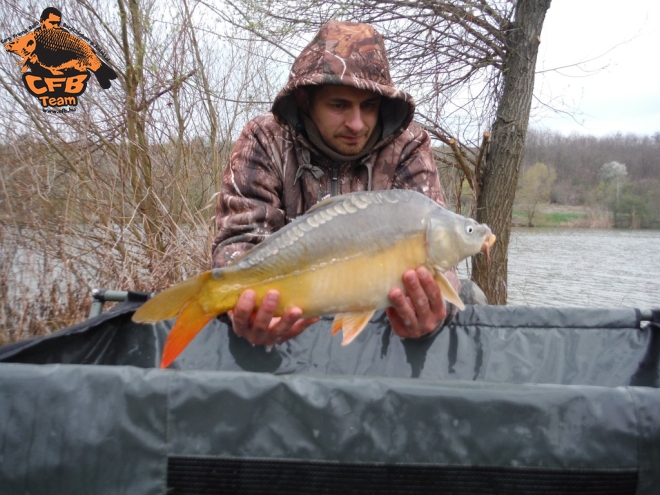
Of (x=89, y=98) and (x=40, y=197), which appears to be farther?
(x=89, y=98)

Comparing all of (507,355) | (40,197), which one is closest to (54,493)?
(507,355)

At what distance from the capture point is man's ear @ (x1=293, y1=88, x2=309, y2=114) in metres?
1.89

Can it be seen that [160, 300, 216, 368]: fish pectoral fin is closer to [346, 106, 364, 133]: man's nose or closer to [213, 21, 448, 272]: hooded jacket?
[213, 21, 448, 272]: hooded jacket

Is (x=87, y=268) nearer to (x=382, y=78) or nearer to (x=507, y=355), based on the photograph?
(x=382, y=78)

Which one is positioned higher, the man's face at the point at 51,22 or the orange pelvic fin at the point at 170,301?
the man's face at the point at 51,22

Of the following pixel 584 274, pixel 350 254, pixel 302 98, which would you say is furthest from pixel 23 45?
pixel 584 274

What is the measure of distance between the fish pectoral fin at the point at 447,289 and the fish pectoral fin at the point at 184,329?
55 cm

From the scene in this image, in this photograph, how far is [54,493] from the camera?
0.83 metres

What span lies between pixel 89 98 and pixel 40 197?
3.65 ft

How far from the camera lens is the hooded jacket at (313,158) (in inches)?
68.0

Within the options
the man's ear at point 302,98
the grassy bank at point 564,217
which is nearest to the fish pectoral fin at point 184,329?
the man's ear at point 302,98

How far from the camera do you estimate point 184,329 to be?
1058 millimetres

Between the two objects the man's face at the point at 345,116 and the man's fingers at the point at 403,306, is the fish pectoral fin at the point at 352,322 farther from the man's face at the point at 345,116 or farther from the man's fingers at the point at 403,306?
the man's face at the point at 345,116

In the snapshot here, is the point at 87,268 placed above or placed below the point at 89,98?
below
